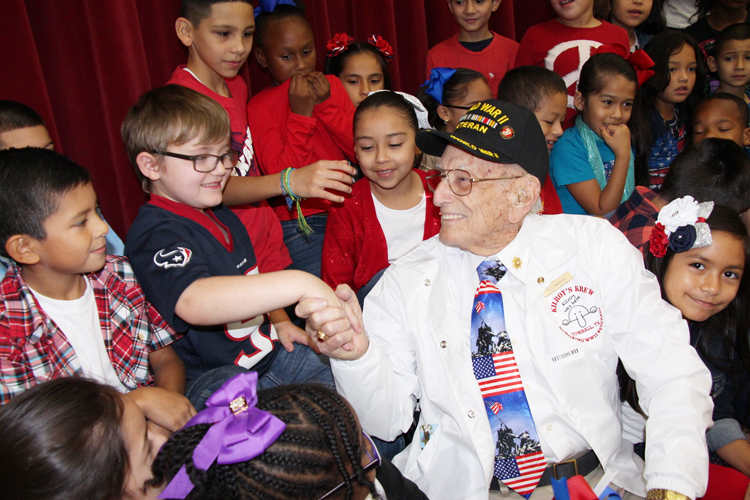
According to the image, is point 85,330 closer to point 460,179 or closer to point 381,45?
point 460,179

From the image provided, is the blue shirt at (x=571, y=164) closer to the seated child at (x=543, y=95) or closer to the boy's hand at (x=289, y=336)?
the seated child at (x=543, y=95)

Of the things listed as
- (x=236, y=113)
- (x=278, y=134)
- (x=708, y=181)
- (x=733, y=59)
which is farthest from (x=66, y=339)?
(x=733, y=59)

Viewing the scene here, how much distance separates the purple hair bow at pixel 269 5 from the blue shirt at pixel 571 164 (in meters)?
1.72

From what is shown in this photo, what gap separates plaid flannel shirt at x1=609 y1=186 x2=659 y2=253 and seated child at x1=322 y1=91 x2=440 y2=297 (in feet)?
2.70

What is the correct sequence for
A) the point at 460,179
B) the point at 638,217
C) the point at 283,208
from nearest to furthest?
the point at 460,179, the point at 638,217, the point at 283,208

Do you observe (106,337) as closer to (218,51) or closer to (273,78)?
(218,51)

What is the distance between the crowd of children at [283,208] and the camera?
147 centimetres

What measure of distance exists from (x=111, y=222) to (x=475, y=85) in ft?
6.80

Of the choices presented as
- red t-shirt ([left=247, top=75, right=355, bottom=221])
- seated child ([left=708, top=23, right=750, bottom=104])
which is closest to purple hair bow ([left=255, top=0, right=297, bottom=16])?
red t-shirt ([left=247, top=75, right=355, bottom=221])

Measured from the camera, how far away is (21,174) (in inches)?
58.5

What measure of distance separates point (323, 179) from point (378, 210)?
67 centimetres

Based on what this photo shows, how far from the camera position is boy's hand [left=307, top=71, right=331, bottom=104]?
2729mm

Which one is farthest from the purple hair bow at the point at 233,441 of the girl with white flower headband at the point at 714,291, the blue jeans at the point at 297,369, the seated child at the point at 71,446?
the girl with white flower headband at the point at 714,291

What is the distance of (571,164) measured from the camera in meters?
3.04
